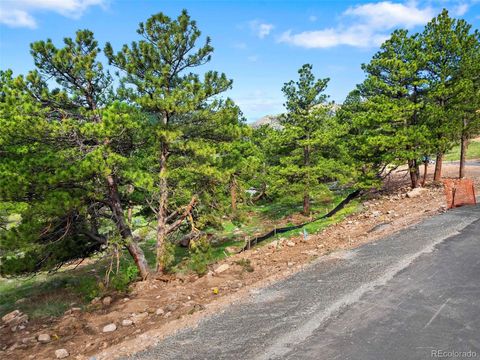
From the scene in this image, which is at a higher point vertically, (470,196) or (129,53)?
(129,53)

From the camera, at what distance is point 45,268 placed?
41.5 feet

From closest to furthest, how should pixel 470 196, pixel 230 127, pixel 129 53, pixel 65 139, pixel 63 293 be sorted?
pixel 65 139 < pixel 129 53 < pixel 230 127 < pixel 63 293 < pixel 470 196

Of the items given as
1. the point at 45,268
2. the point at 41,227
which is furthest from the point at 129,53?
the point at 45,268

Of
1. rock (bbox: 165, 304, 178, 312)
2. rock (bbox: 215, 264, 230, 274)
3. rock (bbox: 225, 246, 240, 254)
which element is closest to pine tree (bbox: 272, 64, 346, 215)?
rock (bbox: 225, 246, 240, 254)

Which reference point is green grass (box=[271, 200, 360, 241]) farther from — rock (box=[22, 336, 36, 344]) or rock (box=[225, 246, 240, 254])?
rock (box=[22, 336, 36, 344])

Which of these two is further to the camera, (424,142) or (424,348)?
(424,142)

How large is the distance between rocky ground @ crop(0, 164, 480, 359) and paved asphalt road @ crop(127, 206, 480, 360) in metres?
0.66

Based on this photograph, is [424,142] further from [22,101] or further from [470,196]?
[22,101]

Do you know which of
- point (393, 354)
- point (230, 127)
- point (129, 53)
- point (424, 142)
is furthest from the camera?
point (424, 142)

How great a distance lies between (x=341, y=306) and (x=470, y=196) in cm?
1287

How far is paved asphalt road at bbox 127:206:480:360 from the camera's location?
20.0 feet

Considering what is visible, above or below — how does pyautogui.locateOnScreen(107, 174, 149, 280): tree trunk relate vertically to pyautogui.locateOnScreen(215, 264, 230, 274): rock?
above

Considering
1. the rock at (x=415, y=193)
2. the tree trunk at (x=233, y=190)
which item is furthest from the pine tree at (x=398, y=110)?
the tree trunk at (x=233, y=190)

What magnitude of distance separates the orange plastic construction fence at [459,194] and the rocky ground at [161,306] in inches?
69.0
